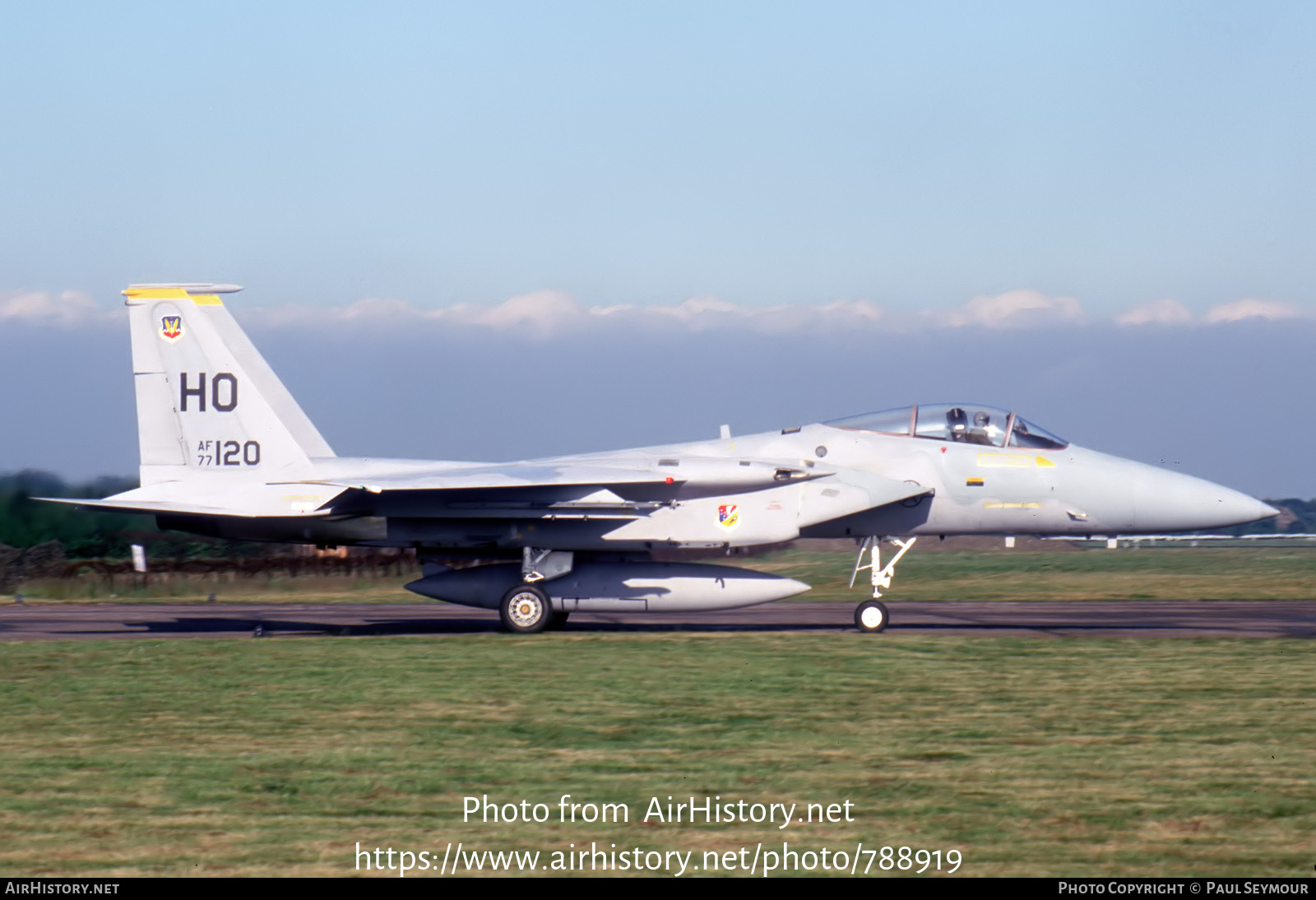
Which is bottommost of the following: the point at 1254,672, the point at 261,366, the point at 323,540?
the point at 1254,672

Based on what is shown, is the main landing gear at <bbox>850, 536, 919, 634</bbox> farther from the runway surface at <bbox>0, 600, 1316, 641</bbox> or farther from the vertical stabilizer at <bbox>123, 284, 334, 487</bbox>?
the vertical stabilizer at <bbox>123, 284, 334, 487</bbox>

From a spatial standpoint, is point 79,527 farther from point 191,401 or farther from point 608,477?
point 608,477

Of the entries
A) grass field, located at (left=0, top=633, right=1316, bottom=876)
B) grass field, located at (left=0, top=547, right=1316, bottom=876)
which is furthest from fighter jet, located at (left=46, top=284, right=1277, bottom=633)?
grass field, located at (left=0, top=633, right=1316, bottom=876)

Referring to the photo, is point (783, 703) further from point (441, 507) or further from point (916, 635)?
point (441, 507)

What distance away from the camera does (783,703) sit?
32.9 ft

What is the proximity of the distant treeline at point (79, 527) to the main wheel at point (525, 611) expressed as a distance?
8.18m

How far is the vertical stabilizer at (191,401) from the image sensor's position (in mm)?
17281

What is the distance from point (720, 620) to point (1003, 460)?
5336mm

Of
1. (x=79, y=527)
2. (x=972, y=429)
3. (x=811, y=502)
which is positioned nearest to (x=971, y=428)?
(x=972, y=429)

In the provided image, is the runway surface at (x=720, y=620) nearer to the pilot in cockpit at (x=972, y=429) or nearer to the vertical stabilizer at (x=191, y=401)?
the vertical stabilizer at (x=191, y=401)

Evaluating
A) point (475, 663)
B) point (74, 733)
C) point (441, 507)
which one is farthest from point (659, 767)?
point (441, 507)

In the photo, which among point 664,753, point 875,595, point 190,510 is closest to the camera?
point 664,753

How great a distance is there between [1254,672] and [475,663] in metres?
7.39

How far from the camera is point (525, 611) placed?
666 inches
